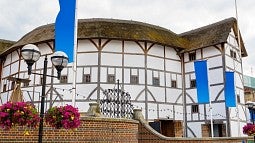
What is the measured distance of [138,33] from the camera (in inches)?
995

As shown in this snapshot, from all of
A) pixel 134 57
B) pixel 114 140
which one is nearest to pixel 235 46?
pixel 134 57

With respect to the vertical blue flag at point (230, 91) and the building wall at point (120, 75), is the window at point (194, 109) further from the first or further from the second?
the vertical blue flag at point (230, 91)

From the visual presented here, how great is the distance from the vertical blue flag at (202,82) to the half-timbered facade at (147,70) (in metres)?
3.83

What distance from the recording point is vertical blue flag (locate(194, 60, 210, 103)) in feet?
69.0

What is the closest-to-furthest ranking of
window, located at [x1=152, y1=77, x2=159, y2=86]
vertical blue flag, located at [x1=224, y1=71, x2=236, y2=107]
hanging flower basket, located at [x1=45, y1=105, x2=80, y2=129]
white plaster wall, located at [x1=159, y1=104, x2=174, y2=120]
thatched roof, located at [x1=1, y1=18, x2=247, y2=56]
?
1. hanging flower basket, located at [x1=45, y1=105, x2=80, y2=129]
2. vertical blue flag, located at [x1=224, y1=71, x2=236, y2=107]
3. thatched roof, located at [x1=1, y1=18, x2=247, y2=56]
4. white plaster wall, located at [x1=159, y1=104, x2=174, y2=120]
5. window, located at [x1=152, y1=77, x2=159, y2=86]

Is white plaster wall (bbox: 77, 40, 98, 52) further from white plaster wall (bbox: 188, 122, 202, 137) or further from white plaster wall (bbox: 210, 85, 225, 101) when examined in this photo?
white plaster wall (bbox: 188, 122, 202, 137)

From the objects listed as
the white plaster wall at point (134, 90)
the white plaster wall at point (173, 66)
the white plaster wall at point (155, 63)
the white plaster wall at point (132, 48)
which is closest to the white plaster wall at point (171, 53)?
the white plaster wall at point (173, 66)

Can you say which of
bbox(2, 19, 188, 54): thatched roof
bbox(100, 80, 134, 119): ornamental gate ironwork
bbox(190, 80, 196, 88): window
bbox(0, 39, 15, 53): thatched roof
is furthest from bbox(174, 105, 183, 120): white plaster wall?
bbox(0, 39, 15, 53): thatched roof

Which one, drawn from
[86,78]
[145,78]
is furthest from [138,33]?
[86,78]

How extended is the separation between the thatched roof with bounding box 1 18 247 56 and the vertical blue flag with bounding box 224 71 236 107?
3812 mm

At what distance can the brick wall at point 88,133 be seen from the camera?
912 centimetres

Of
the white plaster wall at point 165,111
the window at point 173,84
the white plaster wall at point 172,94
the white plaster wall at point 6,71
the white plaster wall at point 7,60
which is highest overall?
the white plaster wall at point 7,60

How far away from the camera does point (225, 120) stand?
23750 millimetres

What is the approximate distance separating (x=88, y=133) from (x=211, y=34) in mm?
19580
